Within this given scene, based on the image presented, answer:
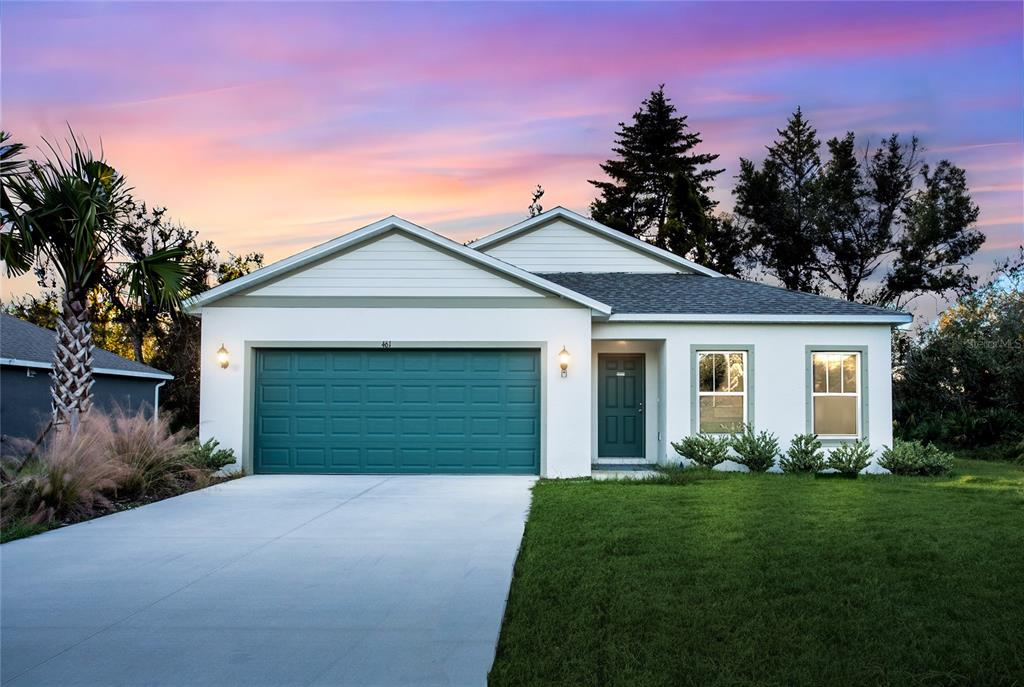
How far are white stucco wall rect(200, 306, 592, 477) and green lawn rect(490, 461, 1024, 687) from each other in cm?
332

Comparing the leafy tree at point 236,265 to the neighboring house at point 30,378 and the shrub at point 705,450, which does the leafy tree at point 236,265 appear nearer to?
the neighboring house at point 30,378

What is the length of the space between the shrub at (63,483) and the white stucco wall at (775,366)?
28.2 feet

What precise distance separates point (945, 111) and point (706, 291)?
10.9 metres

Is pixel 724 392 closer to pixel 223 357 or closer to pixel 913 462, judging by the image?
pixel 913 462

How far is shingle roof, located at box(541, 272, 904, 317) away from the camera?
15531mm

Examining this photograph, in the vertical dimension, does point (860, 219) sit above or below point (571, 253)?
above

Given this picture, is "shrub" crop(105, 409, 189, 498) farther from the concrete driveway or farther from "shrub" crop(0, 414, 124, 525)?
the concrete driveway

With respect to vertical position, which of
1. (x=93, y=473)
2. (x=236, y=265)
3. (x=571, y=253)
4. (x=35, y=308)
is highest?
(x=236, y=265)

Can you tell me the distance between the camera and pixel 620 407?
659 inches

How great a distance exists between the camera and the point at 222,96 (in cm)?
1616

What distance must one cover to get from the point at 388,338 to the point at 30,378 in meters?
9.36

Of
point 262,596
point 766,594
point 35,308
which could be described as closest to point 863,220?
point 35,308

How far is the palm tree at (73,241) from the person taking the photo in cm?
1157

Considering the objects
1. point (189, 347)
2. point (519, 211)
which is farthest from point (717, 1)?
point (519, 211)
